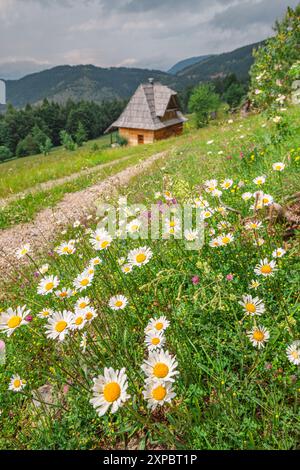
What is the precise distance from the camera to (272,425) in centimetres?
175

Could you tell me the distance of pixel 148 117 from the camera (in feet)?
127

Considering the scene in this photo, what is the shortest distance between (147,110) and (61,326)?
4120cm

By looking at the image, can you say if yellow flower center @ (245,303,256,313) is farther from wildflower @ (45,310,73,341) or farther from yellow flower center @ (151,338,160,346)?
wildflower @ (45,310,73,341)

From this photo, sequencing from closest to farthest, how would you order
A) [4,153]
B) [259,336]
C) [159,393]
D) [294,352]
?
[159,393]
[294,352]
[259,336]
[4,153]

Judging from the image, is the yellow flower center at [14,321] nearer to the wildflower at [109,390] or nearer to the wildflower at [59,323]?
the wildflower at [59,323]

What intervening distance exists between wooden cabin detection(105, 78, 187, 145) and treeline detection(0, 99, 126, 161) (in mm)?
55567

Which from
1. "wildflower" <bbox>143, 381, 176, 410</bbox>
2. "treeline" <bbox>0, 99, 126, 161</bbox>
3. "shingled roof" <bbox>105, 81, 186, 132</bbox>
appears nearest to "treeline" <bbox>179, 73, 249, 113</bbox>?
"shingled roof" <bbox>105, 81, 186, 132</bbox>

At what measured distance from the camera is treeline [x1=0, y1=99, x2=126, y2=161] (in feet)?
309

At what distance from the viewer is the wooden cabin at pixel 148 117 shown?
3856 centimetres

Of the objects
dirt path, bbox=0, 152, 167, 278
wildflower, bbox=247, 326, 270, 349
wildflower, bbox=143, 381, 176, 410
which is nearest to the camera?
wildflower, bbox=143, 381, 176, 410

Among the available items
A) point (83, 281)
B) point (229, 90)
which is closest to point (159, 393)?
point (83, 281)

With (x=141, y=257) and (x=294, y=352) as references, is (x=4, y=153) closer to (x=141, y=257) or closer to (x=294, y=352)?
(x=141, y=257)

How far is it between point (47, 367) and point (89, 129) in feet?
386

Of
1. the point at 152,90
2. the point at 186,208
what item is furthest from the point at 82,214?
the point at 152,90
